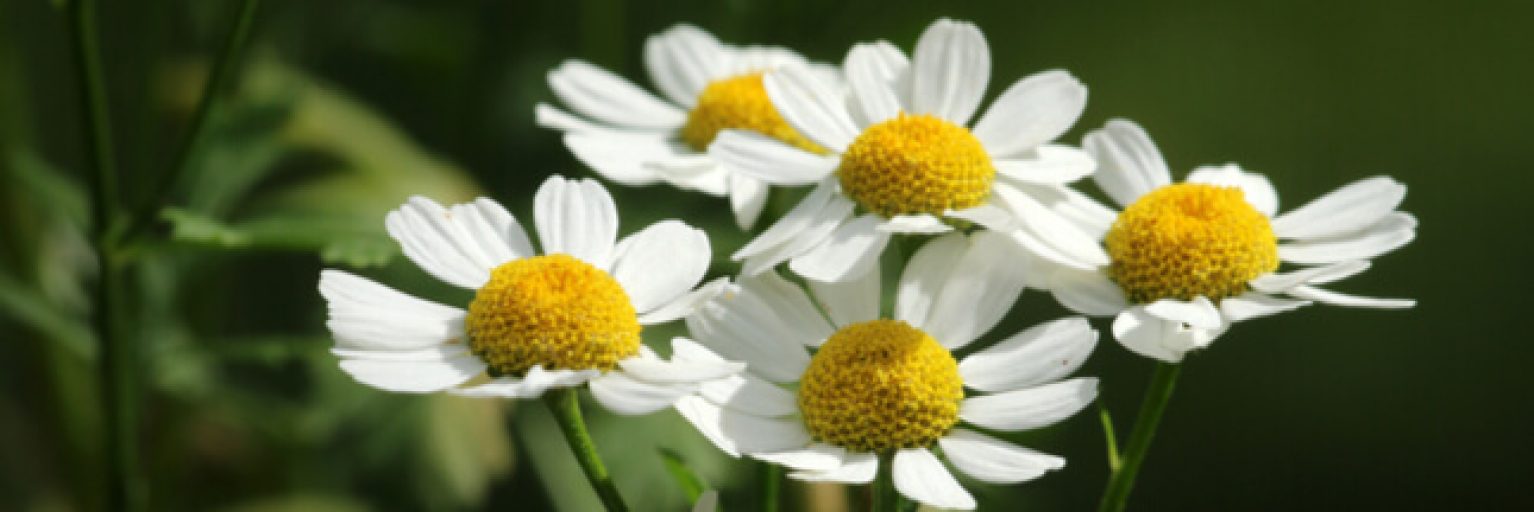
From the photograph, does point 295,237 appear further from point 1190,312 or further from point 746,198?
point 1190,312

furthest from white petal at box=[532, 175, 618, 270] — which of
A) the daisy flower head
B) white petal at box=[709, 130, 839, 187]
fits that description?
the daisy flower head

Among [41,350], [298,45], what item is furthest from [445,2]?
[41,350]

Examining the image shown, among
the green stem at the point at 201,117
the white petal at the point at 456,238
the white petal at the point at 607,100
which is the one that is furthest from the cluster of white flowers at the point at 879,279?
the green stem at the point at 201,117

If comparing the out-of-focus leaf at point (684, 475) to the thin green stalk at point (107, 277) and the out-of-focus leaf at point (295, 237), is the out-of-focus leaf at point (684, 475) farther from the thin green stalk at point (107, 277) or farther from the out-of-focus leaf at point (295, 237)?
the thin green stalk at point (107, 277)

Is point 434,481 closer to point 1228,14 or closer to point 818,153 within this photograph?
point 818,153

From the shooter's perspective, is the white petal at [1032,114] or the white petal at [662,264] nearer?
the white petal at [662,264]

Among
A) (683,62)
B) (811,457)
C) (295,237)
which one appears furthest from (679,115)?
(811,457)
